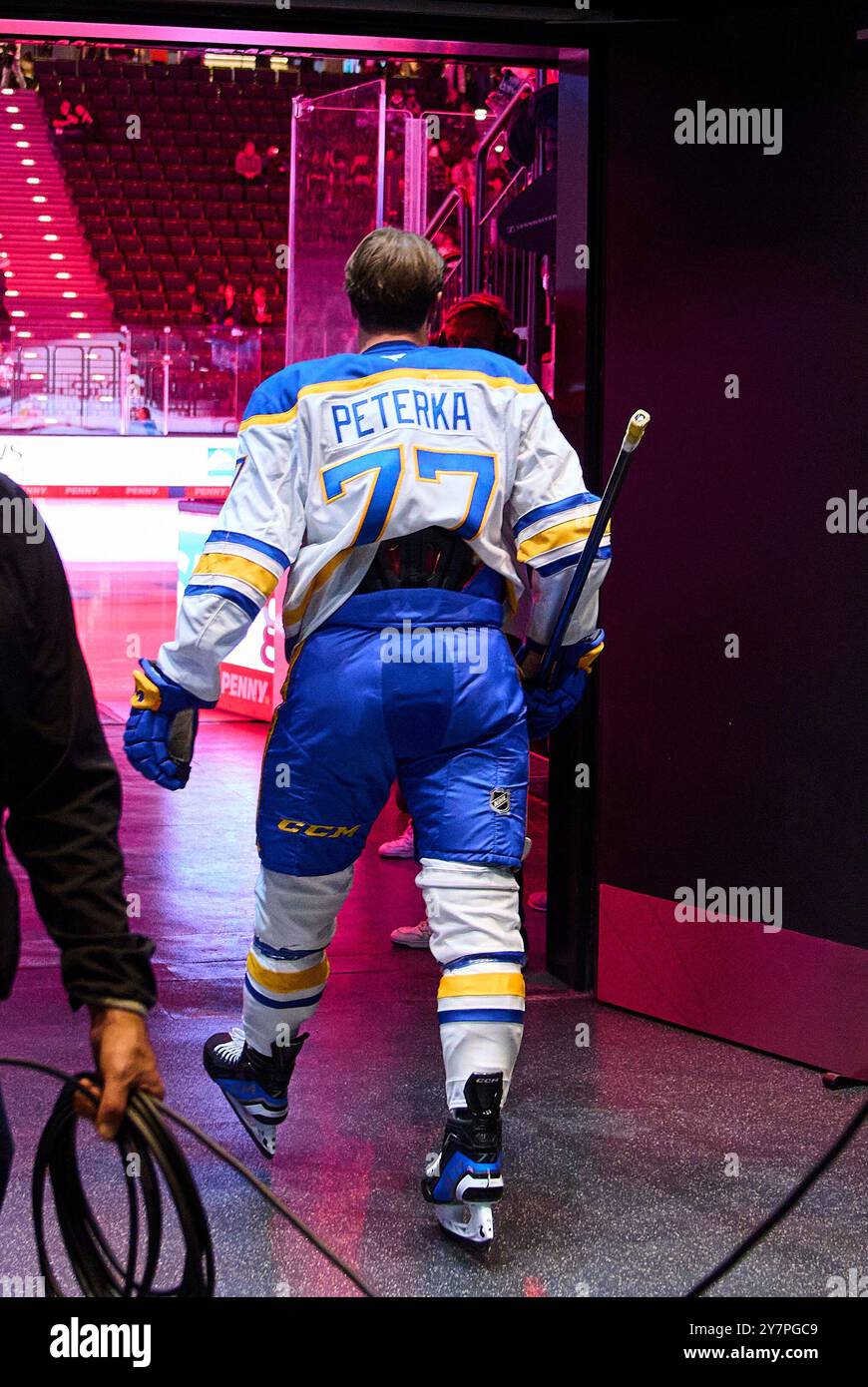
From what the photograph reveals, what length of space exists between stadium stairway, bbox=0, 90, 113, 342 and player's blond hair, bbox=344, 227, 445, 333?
1741 centimetres

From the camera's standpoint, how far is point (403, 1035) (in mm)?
3928

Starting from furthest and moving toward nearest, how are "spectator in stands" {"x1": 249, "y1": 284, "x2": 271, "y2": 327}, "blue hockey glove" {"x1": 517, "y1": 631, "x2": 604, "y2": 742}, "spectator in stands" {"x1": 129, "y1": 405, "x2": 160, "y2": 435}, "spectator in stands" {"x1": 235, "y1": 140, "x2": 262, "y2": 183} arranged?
"spectator in stands" {"x1": 235, "y1": 140, "x2": 262, "y2": 183} < "spectator in stands" {"x1": 249, "y1": 284, "x2": 271, "y2": 327} < "spectator in stands" {"x1": 129, "y1": 405, "x2": 160, "y2": 435} < "blue hockey glove" {"x1": 517, "y1": 631, "x2": 604, "y2": 742}

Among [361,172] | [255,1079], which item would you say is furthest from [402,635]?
[361,172]

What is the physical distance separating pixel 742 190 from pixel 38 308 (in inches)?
686

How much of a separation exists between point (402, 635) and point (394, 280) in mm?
644

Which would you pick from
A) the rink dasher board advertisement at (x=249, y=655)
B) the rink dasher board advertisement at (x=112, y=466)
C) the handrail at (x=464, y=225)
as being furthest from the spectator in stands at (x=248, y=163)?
the handrail at (x=464, y=225)

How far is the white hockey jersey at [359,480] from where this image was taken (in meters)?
2.90

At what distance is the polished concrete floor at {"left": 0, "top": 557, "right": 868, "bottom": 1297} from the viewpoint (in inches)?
110

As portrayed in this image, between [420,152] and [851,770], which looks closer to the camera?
[851,770]

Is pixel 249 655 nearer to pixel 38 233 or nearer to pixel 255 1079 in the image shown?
pixel 255 1079

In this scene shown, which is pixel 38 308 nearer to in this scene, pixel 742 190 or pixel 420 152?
pixel 420 152

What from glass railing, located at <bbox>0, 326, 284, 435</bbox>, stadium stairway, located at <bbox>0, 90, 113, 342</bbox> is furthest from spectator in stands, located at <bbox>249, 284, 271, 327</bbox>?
glass railing, located at <bbox>0, 326, 284, 435</bbox>

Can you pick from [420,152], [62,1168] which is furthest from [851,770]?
[420,152]

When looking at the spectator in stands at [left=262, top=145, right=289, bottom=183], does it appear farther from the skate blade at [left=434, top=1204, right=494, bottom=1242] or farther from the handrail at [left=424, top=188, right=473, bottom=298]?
the skate blade at [left=434, top=1204, right=494, bottom=1242]
